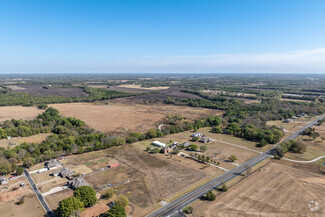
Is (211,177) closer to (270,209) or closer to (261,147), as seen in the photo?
(270,209)

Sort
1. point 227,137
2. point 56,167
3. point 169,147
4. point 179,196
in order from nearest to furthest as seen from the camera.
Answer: point 179,196, point 56,167, point 169,147, point 227,137

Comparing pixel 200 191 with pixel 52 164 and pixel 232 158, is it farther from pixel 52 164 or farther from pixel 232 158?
pixel 52 164

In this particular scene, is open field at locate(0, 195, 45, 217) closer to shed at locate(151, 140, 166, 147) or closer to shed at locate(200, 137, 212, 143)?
shed at locate(151, 140, 166, 147)

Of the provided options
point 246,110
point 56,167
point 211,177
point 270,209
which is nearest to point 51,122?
point 56,167

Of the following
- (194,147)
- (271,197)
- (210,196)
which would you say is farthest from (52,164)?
(271,197)

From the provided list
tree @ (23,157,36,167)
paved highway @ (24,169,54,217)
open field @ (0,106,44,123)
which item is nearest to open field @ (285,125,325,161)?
paved highway @ (24,169,54,217)

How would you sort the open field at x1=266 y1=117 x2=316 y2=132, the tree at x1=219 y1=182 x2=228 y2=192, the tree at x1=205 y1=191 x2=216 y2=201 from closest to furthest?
the tree at x1=205 y1=191 x2=216 y2=201, the tree at x1=219 y1=182 x2=228 y2=192, the open field at x1=266 y1=117 x2=316 y2=132
